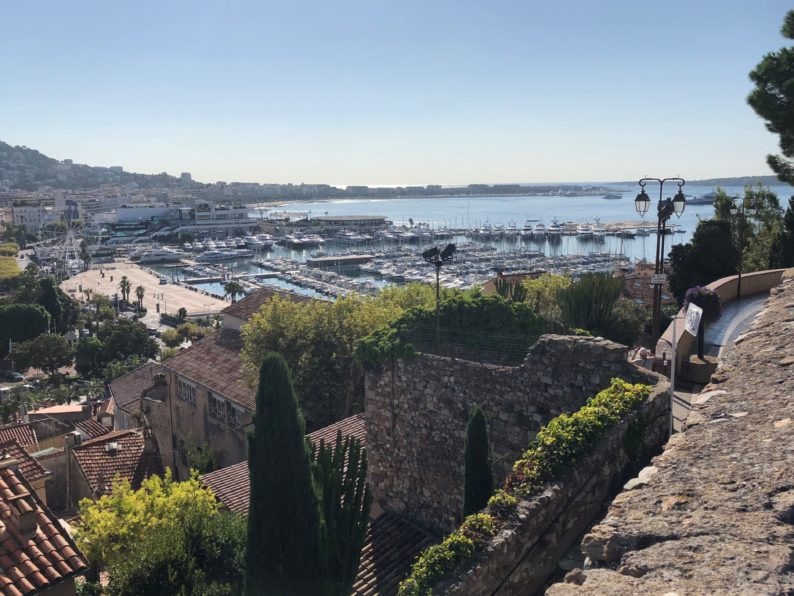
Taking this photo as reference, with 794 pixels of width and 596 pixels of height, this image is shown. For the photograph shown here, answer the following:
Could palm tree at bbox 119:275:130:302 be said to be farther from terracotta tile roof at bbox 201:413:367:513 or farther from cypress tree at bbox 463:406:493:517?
cypress tree at bbox 463:406:493:517

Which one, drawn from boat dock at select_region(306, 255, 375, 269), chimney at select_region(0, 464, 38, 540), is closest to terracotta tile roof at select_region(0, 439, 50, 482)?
chimney at select_region(0, 464, 38, 540)

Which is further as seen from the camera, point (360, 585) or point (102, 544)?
point (102, 544)

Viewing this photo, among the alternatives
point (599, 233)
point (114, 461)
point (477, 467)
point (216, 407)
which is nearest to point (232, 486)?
point (114, 461)

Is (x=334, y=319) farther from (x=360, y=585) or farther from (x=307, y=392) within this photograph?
Result: (x=360, y=585)

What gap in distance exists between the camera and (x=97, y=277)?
9875cm

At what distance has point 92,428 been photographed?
24.4m

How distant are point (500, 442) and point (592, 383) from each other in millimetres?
1624

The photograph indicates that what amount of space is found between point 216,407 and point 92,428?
8.05 metres

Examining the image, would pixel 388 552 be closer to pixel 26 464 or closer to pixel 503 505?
pixel 503 505

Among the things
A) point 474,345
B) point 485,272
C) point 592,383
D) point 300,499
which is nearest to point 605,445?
point 592,383

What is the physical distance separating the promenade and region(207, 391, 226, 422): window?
47.5 m

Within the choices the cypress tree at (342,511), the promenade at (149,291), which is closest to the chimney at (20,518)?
the cypress tree at (342,511)

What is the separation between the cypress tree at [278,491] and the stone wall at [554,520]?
240 cm

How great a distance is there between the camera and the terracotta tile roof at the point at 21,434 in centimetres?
1986
